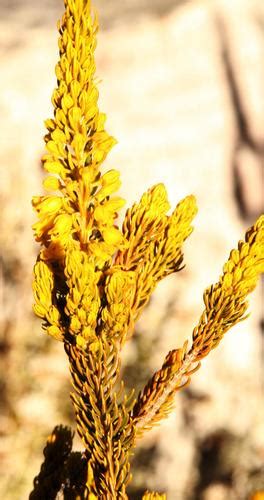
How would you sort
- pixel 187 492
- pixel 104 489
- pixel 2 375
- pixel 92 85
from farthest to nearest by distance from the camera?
pixel 2 375 → pixel 187 492 → pixel 104 489 → pixel 92 85

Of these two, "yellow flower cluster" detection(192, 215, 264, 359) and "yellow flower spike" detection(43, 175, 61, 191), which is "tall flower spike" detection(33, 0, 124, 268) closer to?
"yellow flower spike" detection(43, 175, 61, 191)

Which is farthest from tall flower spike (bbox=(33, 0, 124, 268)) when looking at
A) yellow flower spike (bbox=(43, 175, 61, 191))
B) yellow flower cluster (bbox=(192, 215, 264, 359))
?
yellow flower cluster (bbox=(192, 215, 264, 359))

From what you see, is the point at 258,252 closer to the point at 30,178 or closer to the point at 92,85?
the point at 92,85

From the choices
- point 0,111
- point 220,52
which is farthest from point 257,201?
point 0,111

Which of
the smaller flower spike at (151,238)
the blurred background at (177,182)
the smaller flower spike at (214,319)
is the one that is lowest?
the smaller flower spike at (214,319)

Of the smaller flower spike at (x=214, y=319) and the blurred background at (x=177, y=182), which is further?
the blurred background at (x=177, y=182)

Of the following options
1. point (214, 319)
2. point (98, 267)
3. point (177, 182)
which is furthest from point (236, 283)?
point (177, 182)

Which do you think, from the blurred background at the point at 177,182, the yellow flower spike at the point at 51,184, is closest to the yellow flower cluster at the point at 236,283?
the yellow flower spike at the point at 51,184

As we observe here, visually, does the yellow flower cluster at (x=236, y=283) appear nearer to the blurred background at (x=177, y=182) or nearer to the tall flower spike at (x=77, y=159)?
the tall flower spike at (x=77, y=159)
